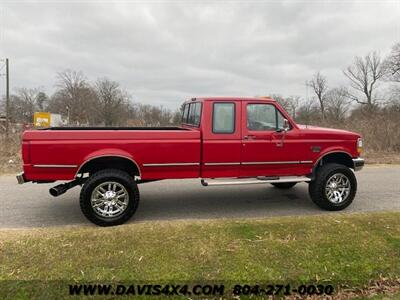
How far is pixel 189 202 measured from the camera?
6.66m

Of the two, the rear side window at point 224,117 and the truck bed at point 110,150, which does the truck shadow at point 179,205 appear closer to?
the truck bed at point 110,150

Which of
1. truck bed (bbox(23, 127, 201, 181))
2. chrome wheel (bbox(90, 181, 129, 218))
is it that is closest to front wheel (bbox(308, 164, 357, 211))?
truck bed (bbox(23, 127, 201, 181))

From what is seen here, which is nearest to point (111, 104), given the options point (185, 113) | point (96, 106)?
point (96, 106)

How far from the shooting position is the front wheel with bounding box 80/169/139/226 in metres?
5.08

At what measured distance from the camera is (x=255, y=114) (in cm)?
596

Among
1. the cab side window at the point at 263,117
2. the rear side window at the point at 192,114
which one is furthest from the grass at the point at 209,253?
the rear side window at the point at 192,114

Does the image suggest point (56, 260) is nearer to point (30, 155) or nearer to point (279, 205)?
point (30, 155)

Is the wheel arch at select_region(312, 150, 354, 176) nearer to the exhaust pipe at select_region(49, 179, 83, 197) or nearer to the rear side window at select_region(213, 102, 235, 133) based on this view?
the rear side window at select_region(213, 102, 235, 133)

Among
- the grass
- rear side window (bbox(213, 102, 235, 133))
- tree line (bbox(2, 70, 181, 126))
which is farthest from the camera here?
tree line (bbox(2, 70, 181, 126))

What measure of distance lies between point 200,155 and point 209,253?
1.96 meters

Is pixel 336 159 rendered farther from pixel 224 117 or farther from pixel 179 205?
pixel 179 205

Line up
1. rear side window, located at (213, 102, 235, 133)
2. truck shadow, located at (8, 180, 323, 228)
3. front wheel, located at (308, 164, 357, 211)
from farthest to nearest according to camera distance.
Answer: front wheel, located at (308, 164, 357, 211) < rear side window, located at (213, 102, 235, 133) < truck shadow, located at (8, 180, 323, 228)

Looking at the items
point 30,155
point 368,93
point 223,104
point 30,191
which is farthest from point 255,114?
point 368,93

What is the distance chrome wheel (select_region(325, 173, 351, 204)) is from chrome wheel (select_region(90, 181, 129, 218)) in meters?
3.69
